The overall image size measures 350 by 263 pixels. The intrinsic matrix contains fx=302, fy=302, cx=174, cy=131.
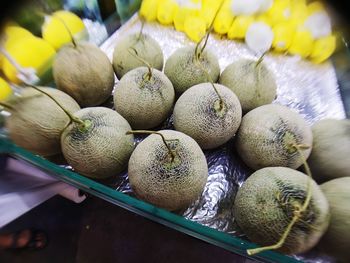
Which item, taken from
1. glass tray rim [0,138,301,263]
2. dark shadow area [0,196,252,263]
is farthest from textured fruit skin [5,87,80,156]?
dark shadow area [0,196,252,263]

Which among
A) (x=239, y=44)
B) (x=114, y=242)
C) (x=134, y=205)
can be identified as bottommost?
(x=114, y=242)

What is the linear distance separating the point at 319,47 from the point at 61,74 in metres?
0.67

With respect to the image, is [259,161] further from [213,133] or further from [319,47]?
[319,47]

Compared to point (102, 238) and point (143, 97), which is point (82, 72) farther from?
point (102, 238)

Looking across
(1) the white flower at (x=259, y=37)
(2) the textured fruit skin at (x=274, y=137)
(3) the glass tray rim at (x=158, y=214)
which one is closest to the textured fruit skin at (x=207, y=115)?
(2) the textured fruit skin at (x=274, y=137)

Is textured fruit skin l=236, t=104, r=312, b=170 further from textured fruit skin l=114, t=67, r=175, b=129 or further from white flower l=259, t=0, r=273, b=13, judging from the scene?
white flower l=259, t=0, r=273, b=13

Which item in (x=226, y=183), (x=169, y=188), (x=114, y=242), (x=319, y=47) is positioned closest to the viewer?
(x=169, y=188)

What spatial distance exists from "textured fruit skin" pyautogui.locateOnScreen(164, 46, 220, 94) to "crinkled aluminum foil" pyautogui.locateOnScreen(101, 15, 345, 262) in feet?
0.28

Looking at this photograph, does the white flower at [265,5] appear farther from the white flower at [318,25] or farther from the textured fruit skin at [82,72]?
the textured fruit skin at [82,72]

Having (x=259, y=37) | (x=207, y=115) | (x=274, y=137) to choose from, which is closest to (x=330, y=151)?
(x=274, y=137)

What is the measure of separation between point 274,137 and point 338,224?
16 centimetres

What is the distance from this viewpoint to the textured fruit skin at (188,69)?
0.61 meters

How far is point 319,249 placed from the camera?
0.46m

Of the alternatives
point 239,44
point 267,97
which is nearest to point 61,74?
point 267,97
